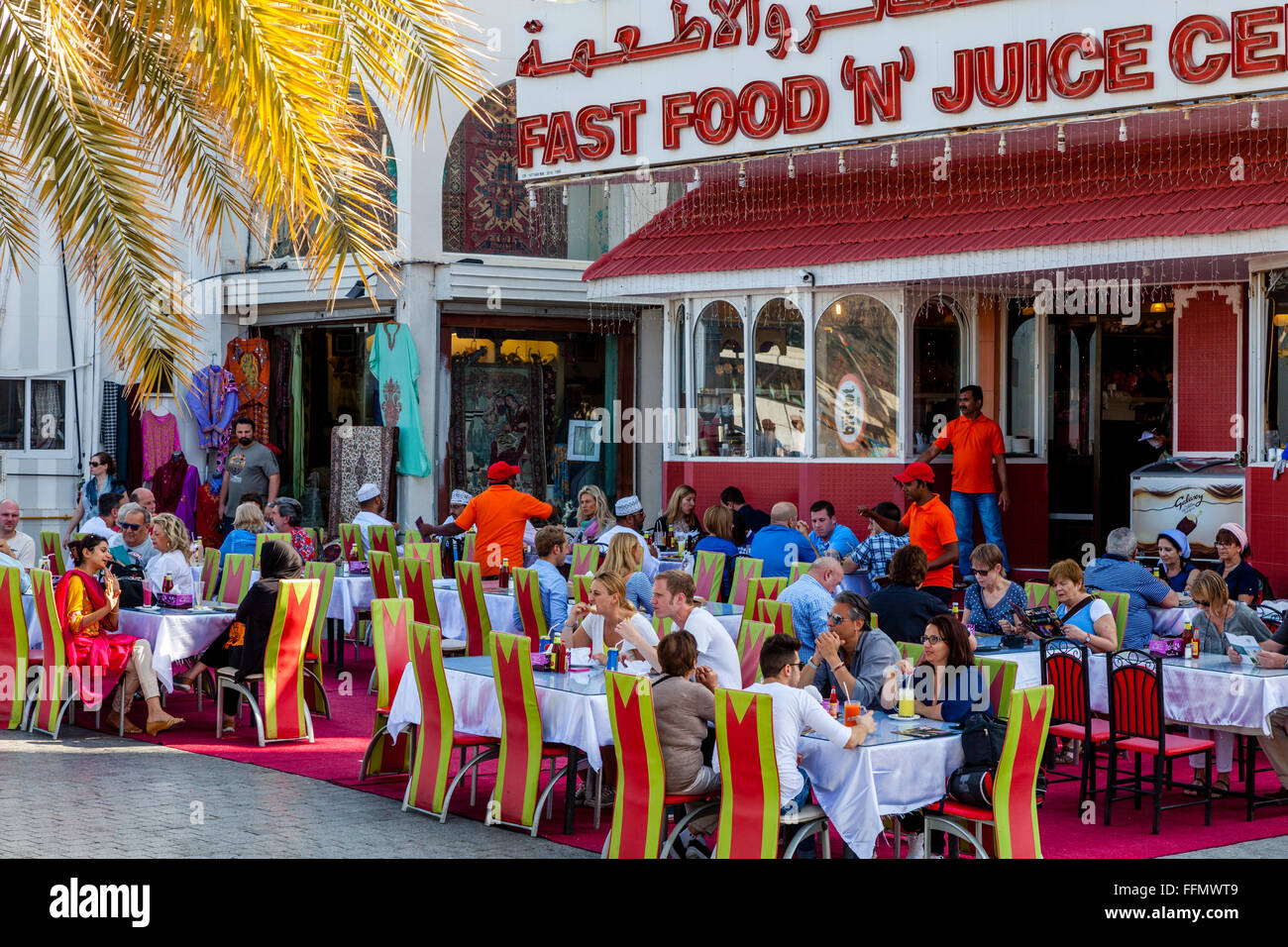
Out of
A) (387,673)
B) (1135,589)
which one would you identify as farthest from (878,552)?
(387,673)

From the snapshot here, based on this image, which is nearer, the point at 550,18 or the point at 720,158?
the point at 720,158

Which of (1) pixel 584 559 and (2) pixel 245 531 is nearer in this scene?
(2) pixel 245 531

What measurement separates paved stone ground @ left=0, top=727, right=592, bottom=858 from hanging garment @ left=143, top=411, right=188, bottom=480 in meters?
11.6

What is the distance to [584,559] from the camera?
46.9 feet

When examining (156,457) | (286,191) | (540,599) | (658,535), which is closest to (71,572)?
(540,599)

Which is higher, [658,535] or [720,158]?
[720,158]

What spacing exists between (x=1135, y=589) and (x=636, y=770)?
4859 mm

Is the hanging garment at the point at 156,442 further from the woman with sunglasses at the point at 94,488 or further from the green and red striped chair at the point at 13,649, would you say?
the green and red striped chair at the point at 13,649

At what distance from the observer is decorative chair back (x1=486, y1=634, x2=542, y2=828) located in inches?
331

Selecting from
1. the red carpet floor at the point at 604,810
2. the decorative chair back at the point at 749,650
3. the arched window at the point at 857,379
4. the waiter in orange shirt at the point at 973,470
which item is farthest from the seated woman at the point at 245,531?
the waiter in orange shirt at the point at 973,470

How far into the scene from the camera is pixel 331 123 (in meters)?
7.95

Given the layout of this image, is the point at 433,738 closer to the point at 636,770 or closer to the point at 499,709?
the point at 499,709
